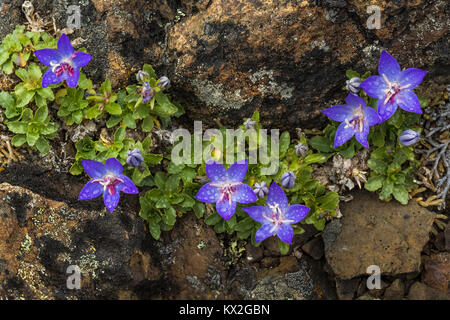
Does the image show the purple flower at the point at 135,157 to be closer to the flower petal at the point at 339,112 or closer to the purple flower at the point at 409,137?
the flower petal at the point at 339,112

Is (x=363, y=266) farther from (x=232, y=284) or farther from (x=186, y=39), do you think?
(x=186, y=39)

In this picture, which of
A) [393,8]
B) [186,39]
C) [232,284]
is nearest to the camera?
[393,8]

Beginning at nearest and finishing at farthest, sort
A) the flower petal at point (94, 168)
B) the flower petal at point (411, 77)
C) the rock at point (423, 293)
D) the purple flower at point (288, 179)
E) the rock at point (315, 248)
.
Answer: the flower petal at point (411, 77), the flower petal at point (94, 168), the purple flower at point (288, 179), the rock at point (423, 293), the rock at point (315, 248)

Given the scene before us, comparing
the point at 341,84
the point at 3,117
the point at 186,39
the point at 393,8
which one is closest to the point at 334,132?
the point at 341,84

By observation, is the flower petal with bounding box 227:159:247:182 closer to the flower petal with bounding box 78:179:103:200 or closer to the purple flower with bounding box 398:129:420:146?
the flower petal with bounding box 78:179:103:200

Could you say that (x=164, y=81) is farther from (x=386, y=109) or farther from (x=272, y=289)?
(x=272, y=289)

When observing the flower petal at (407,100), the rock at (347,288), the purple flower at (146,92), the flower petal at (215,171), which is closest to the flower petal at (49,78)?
the purple flower at (146,92)
